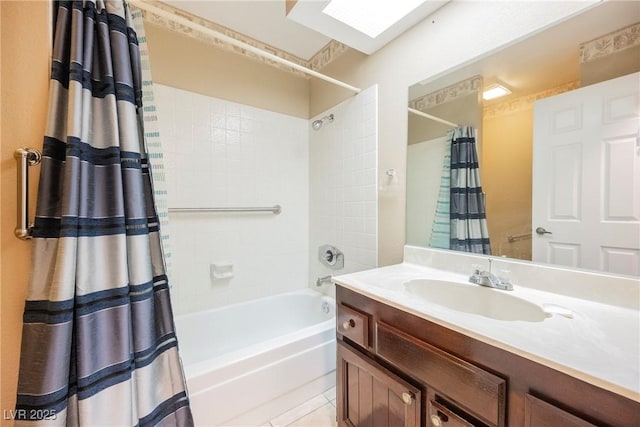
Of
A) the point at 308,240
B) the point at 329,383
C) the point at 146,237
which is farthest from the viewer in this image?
the point at 308,240

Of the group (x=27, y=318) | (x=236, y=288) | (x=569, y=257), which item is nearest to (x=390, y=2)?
(x=569, y=257)

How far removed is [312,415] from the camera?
1.36m

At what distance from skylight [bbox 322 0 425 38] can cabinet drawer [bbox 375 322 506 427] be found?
149cm

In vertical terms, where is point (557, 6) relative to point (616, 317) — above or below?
above

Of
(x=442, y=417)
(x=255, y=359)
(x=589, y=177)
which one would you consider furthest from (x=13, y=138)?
(x=589, y=177)

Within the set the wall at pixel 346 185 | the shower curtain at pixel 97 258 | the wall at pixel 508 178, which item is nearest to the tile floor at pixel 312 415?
the shower curtain at pixel 97 258

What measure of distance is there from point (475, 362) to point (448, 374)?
94 millimetres

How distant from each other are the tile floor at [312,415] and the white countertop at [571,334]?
0.87 meters

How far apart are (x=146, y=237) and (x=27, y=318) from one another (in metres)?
0.36

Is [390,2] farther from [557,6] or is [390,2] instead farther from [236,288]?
[236,288]

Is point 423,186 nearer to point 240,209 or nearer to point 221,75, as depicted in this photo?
point 240,209

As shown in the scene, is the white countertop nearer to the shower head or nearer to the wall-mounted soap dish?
the wall-mounted soap dish

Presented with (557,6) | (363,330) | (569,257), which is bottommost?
(363,330)

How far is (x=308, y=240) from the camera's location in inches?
92.1
